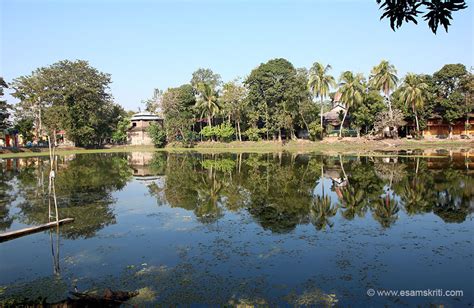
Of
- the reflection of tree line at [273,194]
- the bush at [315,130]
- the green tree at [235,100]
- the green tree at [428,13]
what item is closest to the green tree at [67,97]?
the green tree at [235,100]

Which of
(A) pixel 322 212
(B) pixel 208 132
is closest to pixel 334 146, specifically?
(B) pixel 208 132

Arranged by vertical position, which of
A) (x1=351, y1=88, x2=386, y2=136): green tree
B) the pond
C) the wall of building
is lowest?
the pond

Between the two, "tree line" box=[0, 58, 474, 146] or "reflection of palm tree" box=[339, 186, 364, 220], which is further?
"tree line" box=[0, 58, 474, 146]

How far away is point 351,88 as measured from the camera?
52375 millimetres

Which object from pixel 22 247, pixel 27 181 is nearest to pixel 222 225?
pixel 22 247

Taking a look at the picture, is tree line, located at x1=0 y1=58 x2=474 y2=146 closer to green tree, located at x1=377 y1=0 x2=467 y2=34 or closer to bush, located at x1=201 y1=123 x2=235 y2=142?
bush, located at x1=201 y1=123 x2=235 y2=142

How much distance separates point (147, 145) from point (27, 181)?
1692 inches

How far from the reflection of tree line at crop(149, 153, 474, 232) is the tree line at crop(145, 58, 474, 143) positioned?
27.4m

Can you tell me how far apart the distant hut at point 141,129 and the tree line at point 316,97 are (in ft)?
28.1

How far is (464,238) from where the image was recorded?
11.1 m

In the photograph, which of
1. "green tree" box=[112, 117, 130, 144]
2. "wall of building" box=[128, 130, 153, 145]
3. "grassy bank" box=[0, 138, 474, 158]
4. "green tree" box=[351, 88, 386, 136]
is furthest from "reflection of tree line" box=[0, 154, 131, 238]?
"wall of building" box=[128, 130, 153, 145]

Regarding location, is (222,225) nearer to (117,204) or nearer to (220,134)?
(117,204)

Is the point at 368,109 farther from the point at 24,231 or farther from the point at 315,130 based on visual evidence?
the point at 24,231

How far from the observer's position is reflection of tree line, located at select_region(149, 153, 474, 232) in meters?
14.4
